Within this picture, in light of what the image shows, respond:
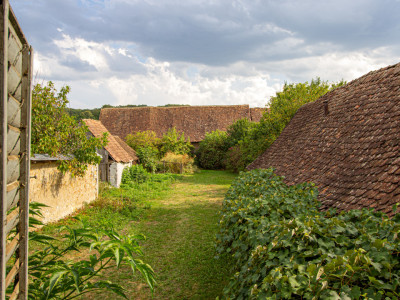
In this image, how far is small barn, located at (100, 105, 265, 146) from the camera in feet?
121

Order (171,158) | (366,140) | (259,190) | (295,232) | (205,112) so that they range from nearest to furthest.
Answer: (295,232) → (366,140) → (259,190) → (171,158) → (205,112)

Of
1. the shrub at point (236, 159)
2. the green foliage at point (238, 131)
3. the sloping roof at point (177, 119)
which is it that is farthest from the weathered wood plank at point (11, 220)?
the sloping roof at point (177, 119)

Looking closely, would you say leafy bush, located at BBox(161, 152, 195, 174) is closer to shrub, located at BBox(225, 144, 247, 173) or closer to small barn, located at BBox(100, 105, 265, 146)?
shrub, located at BBox(225, 144, 247, 173)

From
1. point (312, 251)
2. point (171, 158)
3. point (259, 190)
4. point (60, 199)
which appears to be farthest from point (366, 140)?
point (171, 158)

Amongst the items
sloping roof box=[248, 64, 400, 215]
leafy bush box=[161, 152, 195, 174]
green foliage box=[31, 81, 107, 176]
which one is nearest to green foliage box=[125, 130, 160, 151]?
leafy bush box=[161, 152, 195, 174]

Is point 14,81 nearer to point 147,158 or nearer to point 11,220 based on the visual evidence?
point 11,220

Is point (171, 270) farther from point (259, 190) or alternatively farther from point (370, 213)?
point (370, 213)

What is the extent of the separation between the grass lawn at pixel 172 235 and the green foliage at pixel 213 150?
45.9 feet

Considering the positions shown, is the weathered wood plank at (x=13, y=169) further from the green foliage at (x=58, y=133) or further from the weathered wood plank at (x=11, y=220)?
the green foliage at (x=58, y=133)

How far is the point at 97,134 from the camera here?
20312mm

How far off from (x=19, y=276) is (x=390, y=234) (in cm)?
321

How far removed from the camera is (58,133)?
1122 centimetres

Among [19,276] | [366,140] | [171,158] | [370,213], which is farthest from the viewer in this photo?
[171,158]

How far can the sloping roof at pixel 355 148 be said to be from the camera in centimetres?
471
